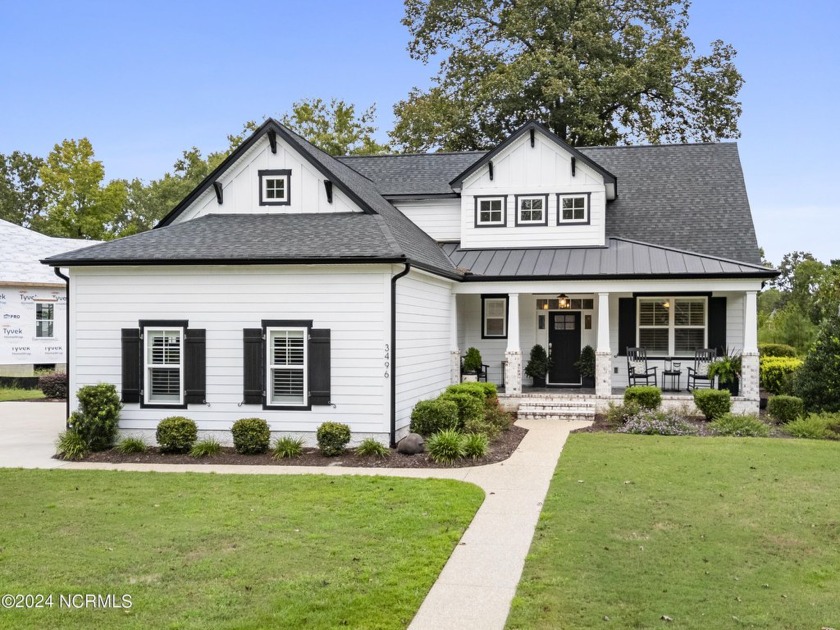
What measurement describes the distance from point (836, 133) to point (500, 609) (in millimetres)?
21705

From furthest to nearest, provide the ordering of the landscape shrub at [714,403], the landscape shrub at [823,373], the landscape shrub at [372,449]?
1. the landscape shrub at [714,403]
2. the landscape shrub at [823,373]
3. the landscape shrub at [372,449]

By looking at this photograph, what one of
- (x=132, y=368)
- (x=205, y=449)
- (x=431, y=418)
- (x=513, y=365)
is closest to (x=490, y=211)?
(x=513, y=365)

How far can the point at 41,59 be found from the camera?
924 inches

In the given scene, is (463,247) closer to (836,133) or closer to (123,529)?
(836,133)

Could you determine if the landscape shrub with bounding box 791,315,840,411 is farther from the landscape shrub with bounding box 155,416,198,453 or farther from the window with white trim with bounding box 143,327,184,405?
the window with white trim with bounding box 143,327,184,405

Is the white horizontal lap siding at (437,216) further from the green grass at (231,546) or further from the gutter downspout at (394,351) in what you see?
the green grass at (231,546)

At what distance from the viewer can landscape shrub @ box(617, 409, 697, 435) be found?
15163 mm

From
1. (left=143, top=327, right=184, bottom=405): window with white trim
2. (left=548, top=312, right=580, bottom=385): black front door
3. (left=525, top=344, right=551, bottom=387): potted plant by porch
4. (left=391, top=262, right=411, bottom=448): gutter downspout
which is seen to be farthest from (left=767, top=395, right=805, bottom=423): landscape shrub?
(left=143, top=327, right=184, bottom=405): window with white trim

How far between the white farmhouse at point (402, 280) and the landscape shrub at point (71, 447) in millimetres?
943

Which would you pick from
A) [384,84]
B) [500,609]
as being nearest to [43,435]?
[500,609]

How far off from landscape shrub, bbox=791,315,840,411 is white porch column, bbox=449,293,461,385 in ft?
25.7

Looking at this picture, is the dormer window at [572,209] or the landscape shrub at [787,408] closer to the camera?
the landscape shrub at [787,408]

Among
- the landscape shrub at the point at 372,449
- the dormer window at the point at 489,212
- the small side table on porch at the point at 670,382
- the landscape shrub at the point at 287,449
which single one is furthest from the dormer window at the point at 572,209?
the landscape shrub at the point at 287,449

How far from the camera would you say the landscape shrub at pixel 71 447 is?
12867 mm
